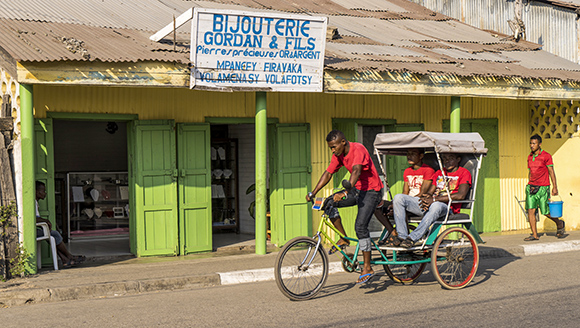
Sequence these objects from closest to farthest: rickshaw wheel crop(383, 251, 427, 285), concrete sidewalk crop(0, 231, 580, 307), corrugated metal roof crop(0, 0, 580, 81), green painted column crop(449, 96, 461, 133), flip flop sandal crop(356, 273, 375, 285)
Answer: flip flop sandal crop(356, 273, 375, 285)
concrete sidewalk crop(0, 231, 580, 307)
rickshaw wheel crop(383, 251, 427, 285)
corrugated metal roof crop(0, 0, 580, 81)
green painted column crop(449, 96, 461, 133)

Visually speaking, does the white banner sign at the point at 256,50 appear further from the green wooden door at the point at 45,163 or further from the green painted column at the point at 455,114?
the green painted column at the point at 455,114

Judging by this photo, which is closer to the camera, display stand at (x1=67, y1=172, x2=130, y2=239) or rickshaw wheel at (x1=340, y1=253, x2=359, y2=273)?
rickshaw wheel at (x1=340, y1=253, x2=359, y2=273)

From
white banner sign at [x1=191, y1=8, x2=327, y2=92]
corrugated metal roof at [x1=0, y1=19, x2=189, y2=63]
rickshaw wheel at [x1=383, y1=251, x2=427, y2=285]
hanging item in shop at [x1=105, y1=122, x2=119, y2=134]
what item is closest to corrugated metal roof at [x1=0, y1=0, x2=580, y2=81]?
corrugated metal roof at [x1=0, y1=19, x2=189, y2=63]

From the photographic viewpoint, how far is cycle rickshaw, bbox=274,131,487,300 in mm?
7574

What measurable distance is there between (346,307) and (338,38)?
7.04 meters

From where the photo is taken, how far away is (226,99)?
40.3ft

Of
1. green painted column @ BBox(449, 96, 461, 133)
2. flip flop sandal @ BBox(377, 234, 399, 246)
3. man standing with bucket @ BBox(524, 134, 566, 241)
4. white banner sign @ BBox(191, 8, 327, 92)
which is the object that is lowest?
flip flop sandal @ BBox(377, 234, 399, 246)

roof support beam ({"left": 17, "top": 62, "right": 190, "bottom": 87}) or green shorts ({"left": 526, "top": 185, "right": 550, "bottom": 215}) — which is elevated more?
roof support beam ({"left": 17, "top": 62, "right": 190, "bottom": 87})

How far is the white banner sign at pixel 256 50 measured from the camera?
32.7 feet

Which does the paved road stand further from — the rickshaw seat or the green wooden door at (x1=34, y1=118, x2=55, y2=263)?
the green wooden door at (x1=34, y1=118, x2=55, y2=263)

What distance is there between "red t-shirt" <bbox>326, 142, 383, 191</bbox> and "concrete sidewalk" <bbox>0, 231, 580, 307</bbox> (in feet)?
7.37

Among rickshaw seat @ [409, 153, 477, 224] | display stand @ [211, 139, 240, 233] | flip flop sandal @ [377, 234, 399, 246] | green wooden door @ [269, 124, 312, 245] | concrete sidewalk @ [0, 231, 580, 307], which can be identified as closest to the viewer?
flip flop sandal @ [377, 234, 399, 246]

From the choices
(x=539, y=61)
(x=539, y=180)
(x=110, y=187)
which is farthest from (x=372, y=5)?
(x=110, y=187)

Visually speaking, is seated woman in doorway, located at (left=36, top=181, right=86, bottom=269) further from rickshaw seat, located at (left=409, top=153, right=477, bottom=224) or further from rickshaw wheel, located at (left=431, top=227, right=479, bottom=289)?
rickshaw wheel, located at (left=431, top=227, right=479, bottom=289)
